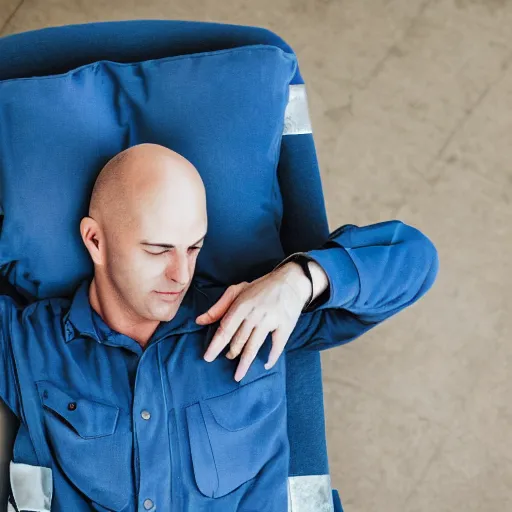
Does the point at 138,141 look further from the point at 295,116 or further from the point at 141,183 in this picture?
the point at 295,116

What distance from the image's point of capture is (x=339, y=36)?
99.0 inches

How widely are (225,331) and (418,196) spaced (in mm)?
1138

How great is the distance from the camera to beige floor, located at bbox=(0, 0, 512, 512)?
2.28m

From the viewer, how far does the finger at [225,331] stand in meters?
1.45

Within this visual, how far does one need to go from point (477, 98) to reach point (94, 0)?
3.99 feet

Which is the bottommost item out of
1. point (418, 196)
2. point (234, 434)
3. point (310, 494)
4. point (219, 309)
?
point (310, 494)

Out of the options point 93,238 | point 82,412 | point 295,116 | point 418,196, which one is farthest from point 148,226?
point 418,196

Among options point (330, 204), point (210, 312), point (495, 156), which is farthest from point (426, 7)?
point (210, 312)

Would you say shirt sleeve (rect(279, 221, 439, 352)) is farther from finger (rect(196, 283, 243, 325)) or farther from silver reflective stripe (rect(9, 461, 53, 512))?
silver reflective stripe (rect(9, 461, 53, 512))

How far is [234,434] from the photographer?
5.07 feet

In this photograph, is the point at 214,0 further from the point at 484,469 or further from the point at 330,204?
the point at 484,469

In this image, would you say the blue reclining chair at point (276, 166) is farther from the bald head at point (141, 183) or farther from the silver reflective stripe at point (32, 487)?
the silver reflective stripe at point (32, 487)

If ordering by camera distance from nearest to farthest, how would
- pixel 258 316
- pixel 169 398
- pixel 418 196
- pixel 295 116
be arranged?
pixel 258 316, pixel 169 398, pixel 295 116, pixel 418 196

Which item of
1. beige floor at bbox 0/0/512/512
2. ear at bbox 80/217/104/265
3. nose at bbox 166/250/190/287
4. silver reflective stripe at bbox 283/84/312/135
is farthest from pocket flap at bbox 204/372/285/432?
beige floor at bbox 0/0/512/512
